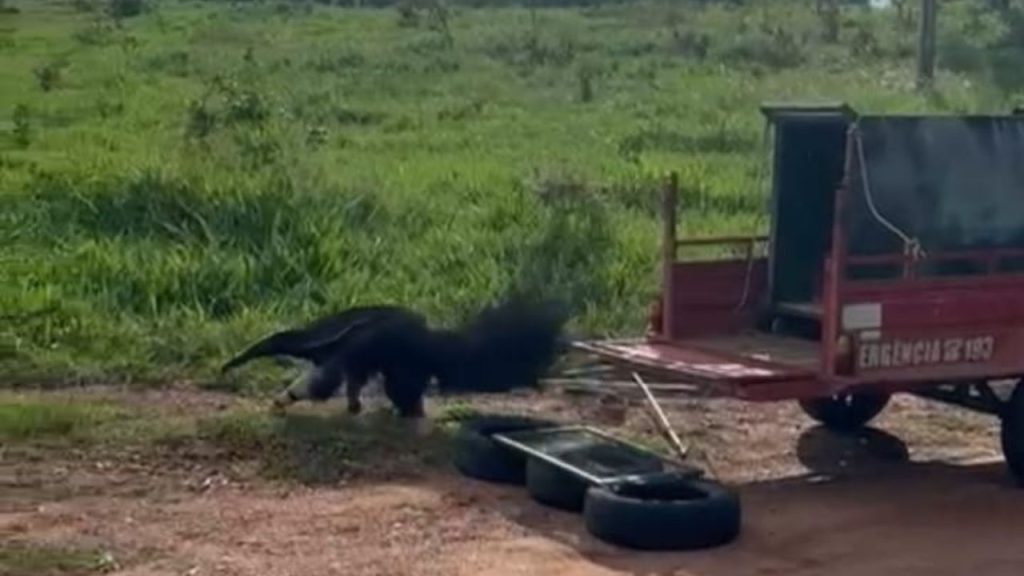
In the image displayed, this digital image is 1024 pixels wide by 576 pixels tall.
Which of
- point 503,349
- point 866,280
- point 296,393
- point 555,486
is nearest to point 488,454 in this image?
point 555,486

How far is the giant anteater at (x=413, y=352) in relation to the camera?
34.1 feet

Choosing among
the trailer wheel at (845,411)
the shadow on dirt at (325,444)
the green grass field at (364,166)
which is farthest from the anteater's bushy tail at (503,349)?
the green grass field at (364,166)

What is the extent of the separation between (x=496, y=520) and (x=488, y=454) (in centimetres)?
67

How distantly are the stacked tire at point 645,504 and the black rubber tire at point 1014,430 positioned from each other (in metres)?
1.41

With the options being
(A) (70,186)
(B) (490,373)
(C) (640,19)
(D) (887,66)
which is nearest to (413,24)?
(C) (640,19)

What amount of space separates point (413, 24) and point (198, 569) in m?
45.0

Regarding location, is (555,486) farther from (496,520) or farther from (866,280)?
(866,280)

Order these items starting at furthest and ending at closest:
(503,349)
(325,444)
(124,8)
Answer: (124,8) < (503,349) < (325,444)

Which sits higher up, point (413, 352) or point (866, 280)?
point (866, 280)

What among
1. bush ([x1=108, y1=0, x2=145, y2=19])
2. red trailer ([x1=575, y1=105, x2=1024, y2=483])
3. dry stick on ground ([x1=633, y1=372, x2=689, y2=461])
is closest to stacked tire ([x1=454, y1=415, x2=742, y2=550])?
red trailer ([x1=575, y1=105, x2=1024, y2=483])

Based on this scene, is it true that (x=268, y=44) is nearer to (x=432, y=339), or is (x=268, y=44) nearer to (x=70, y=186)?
(x=70, y=186)

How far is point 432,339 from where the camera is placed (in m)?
10.4

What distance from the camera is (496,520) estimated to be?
28.9ft

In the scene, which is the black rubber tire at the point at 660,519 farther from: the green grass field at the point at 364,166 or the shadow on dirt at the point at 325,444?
the green grass field at the point at 364,166
